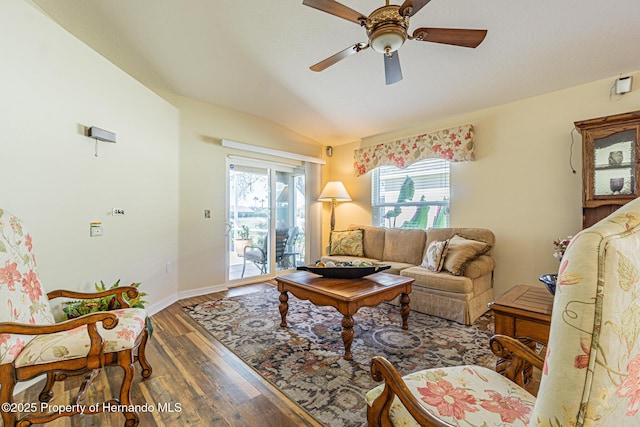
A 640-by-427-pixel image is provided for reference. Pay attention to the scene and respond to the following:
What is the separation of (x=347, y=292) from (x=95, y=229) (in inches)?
88.0

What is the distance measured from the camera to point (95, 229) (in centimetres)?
241

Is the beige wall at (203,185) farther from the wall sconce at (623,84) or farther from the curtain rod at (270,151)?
the wall sconce at (623,84)

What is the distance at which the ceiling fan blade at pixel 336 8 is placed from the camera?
68.3 inches

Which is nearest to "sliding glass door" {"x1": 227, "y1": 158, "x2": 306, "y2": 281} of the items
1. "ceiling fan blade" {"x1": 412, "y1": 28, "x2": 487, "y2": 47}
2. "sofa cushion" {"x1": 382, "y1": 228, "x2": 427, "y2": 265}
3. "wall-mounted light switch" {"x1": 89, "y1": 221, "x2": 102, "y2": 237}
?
"sofa cushion" {"x1": 382, "y1": 228, "x2": 427, "y2": 265}

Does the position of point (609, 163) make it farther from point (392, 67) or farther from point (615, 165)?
point (392, 67)

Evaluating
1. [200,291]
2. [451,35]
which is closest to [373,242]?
[200,291]

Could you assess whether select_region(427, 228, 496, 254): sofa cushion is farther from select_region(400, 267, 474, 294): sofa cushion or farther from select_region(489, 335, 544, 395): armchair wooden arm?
select_region(489, 335, 544, 395): armchair wooden arm

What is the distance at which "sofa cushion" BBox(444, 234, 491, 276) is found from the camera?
9.61 ft

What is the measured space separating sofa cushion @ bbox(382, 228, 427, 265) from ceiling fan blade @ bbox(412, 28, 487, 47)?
246cm

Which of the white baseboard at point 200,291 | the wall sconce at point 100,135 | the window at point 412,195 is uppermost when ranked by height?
the wall sconce at point 100,135

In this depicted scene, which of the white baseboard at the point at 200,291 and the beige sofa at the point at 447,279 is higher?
the beige sofa at the point at 447,279

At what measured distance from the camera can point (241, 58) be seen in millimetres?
3100

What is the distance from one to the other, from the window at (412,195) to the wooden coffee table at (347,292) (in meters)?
1.74

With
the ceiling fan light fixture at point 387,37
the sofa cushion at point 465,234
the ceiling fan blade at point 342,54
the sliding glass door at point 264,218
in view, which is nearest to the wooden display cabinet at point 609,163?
the sofa cushion at point 465,234
